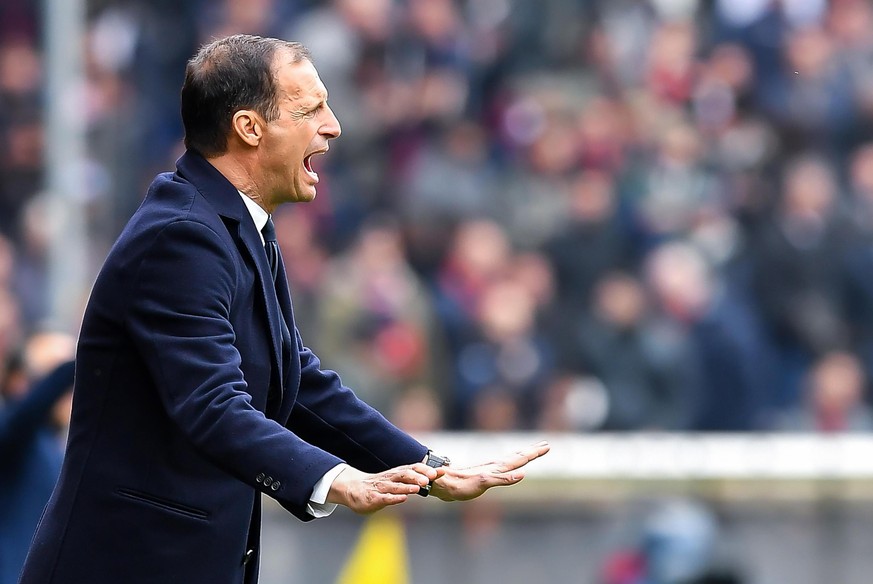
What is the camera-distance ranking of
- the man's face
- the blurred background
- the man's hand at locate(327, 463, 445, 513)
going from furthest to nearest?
1. the blurred background
2. the man's face
3. the man's hand at locate(327, 463, 445, 513)

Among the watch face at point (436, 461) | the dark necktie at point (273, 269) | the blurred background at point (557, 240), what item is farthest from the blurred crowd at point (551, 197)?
the dark necktie at point (273, 269)

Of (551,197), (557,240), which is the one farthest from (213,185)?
(551,197)

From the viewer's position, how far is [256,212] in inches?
128

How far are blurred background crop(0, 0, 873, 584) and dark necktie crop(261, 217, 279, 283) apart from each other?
373 cm

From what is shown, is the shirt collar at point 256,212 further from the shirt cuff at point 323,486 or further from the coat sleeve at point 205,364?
the shirt cuff at point 323,486

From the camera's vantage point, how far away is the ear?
124 inches

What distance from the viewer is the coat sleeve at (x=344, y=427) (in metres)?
3.47

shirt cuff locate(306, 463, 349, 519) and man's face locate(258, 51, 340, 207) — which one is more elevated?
man's face locate(258, 51, 340, 207)

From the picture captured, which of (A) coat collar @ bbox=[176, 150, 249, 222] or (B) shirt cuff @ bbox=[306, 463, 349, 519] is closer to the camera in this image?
(B) shirt cuff @ bbox=[306, 463, 349, 519]

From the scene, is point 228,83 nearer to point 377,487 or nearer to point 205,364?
point 205,364

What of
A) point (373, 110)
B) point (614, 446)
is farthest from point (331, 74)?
point (614, 446)

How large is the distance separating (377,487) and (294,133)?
75cm

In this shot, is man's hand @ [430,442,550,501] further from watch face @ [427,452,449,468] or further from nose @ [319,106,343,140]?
nose @ [319,106,343,140]

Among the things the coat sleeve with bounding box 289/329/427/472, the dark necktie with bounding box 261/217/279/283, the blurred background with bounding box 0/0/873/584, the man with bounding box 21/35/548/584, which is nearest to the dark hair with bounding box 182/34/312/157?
the man with bounding box 21/35/548/584
